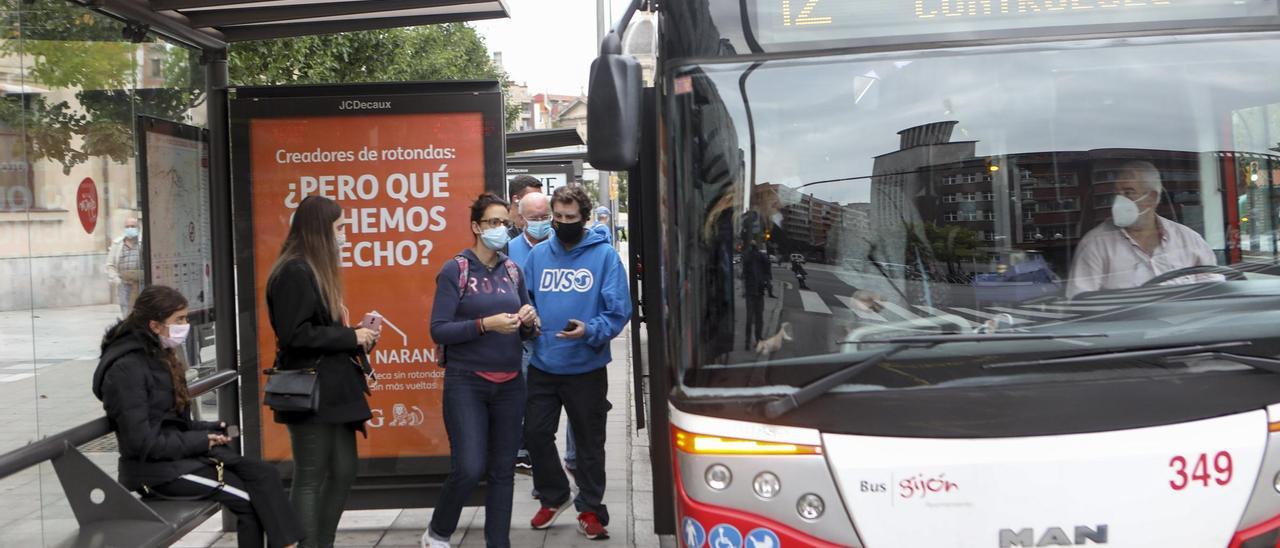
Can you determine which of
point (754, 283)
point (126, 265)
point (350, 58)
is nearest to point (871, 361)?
point (754, 283)

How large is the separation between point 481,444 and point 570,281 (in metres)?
1.06

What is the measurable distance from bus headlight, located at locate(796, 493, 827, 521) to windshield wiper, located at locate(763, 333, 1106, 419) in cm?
26

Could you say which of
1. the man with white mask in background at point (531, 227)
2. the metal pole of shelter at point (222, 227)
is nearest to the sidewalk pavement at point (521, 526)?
the man with white mask in background at point (531, 227)

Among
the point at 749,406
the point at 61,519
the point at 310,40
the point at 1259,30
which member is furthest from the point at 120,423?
the point at 310,40

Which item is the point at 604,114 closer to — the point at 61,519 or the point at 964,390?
the point at 964,390

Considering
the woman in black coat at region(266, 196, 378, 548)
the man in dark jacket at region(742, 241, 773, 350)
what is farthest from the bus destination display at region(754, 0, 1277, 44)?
the woman in black coat at region(266, 196, 378, 548)

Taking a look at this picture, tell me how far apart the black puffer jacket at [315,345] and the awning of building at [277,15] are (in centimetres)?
144

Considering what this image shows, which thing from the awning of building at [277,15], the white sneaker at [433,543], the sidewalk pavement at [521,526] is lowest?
the sidewalk pavement at [521,526]

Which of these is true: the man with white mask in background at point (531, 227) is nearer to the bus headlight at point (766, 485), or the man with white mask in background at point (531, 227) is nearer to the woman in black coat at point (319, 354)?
the woman in black coat at point (319, 354)

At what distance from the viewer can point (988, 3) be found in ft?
12.8

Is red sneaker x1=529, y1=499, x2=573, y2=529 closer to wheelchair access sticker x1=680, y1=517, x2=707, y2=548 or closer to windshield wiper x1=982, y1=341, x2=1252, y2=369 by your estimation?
wheelchair access sticker x1=680, y1=517, x2=707, y2=548

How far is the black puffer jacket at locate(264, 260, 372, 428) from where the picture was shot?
5.09m

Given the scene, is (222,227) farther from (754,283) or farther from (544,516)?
(754,283)

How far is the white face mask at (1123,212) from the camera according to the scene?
3840 millimetres
